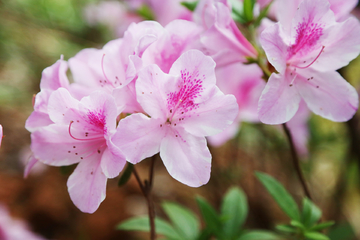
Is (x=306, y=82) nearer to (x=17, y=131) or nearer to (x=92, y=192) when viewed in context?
(x=92, y=192)

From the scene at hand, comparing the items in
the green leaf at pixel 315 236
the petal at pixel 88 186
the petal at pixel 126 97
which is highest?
the petal at pixel 126 97

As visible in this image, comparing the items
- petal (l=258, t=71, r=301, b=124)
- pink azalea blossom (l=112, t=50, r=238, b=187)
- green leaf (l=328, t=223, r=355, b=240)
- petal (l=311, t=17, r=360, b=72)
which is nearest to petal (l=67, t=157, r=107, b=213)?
pink azalea blossom (l=112, t=50, r=238, b=187)

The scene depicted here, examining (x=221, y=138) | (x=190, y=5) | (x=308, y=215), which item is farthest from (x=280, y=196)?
(x=190, y=5)

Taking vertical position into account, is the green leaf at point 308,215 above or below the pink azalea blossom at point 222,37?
below

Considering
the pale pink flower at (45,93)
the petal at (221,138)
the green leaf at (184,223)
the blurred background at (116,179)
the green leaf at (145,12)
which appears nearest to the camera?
the pale pink flower at (45,93)

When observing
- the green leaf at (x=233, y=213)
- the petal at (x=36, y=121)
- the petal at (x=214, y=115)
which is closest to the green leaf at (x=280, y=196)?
the green leaf at (x=233, y=213)

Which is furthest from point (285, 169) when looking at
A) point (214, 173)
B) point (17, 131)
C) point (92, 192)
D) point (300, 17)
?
point (17, 131)

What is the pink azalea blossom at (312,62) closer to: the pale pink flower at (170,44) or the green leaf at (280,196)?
the pale pink flower at (170,44)

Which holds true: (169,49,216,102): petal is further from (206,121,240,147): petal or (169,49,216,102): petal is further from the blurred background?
the blurred background
